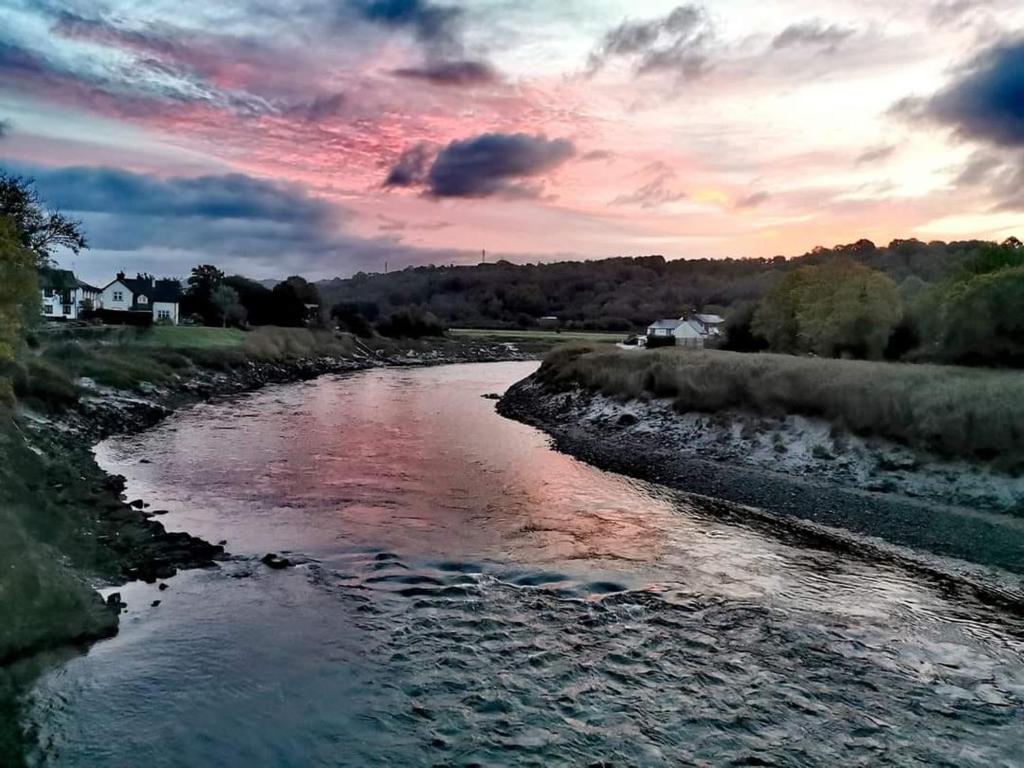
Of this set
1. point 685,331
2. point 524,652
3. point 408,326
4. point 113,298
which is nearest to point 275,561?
point 524,652

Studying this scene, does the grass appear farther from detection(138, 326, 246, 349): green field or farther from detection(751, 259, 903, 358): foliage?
detection(751, 259, 903, 358): foliage

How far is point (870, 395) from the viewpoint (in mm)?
27125

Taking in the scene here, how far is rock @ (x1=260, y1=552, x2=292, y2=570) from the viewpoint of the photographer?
1646cm

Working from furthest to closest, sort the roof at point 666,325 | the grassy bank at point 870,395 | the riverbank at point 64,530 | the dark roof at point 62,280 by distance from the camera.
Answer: the roof at point 666,325 → the dark roof at point 62,280 → the grassy bank at point 870,395 → the riverbank at point 64,530

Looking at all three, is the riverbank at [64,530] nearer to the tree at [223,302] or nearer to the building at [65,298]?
the building at [65,298]

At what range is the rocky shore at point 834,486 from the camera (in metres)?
18.4

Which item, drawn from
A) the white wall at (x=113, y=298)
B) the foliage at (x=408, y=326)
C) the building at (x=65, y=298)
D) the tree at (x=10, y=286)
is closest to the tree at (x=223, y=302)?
the white wall at (x=113, y=298)

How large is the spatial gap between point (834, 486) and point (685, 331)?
80.9 metres

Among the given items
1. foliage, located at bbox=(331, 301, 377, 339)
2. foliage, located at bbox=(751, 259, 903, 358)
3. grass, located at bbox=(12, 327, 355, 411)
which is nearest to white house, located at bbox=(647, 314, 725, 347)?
foliage, located at bbox=(751, 259, 903, 358)

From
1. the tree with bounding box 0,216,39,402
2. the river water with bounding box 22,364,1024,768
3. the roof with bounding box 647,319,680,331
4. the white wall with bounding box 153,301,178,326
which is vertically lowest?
the river water with bounding box 22,364,1024,768

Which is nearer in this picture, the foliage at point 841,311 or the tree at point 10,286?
the tree at point 10,286

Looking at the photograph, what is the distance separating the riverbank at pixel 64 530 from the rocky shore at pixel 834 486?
16479 mm

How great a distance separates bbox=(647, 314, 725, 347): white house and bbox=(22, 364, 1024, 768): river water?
7101 cm

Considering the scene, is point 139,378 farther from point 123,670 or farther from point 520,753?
point 520,753
